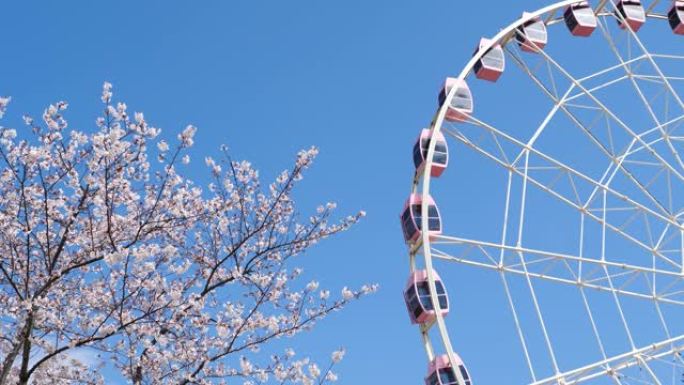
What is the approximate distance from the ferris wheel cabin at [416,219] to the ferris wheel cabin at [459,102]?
3.00 m

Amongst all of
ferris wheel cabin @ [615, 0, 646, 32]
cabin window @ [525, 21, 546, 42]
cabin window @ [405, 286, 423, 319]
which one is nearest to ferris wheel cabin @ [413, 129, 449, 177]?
cabin window @ [405, 286, 423, 319]

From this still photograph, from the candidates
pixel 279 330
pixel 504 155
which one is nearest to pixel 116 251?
pixel 279 330

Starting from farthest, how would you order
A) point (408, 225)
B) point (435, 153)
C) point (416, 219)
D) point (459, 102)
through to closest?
1. point (459, 102)
2. point (435, 153)
3. point (408, 225)
4. point (416, 219)

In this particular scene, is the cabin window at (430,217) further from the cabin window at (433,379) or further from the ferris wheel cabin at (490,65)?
the ferris wheel cabin at (490,65)

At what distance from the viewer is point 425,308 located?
1499 cm

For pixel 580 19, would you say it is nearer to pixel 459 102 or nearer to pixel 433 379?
pixel 459 102

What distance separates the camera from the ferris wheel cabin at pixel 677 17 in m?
22.7

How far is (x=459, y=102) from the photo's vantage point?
18531 millimetres

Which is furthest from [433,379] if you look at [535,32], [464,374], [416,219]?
[535,32]

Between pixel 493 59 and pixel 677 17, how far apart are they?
23.8 feet

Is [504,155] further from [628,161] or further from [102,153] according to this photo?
[102,153]

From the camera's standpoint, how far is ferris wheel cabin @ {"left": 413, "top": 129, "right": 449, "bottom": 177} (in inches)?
673

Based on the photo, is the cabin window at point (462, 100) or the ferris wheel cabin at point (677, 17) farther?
the ferris wheel cabin at point (677, 17)

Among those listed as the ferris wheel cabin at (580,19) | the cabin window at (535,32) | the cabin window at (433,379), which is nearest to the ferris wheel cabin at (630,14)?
the ferris wheel cabin at (580,19)
